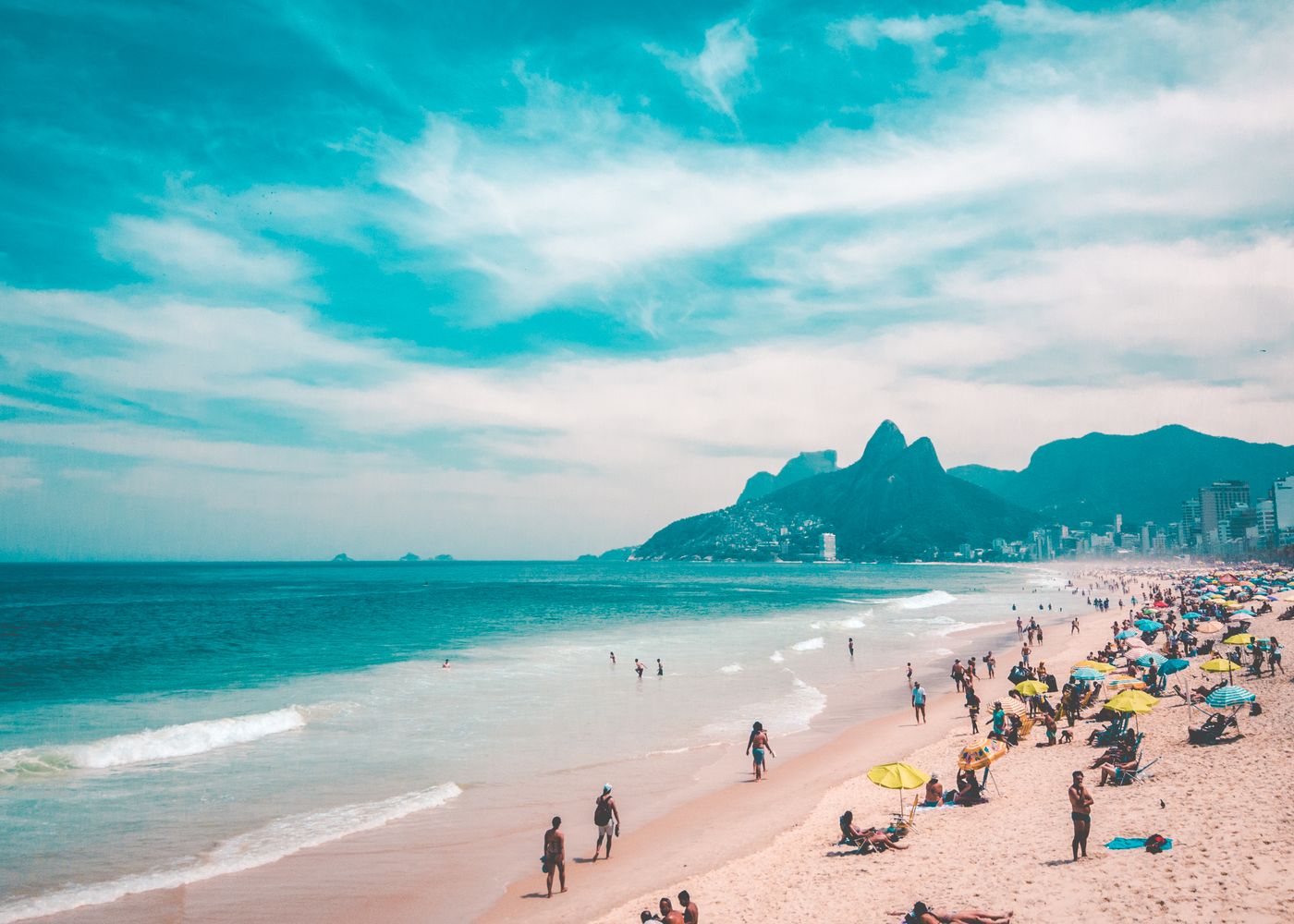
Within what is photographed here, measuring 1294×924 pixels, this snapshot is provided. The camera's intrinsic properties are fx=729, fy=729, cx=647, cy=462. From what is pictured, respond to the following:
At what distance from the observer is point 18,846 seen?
14086 millimetres

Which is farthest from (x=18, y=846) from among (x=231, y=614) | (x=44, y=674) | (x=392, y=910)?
(x=231, y=614)

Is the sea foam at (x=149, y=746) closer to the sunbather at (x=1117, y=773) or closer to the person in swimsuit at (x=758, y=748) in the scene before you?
the person in swimsuit at (x=758, y=748)

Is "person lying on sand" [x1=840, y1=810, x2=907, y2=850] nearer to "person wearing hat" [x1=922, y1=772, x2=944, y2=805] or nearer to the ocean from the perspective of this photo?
"person wearing hat" [x1=922, y1=772, x2=944, y2=805]

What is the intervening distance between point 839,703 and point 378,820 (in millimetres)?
18283

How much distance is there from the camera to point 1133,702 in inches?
609

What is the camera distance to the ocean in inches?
583

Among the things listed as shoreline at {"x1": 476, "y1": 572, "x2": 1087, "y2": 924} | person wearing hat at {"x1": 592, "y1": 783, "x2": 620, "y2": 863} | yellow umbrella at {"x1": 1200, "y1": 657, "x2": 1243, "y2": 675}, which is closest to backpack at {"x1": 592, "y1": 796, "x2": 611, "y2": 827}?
person wearing hat at {"x1": 592, "y1": 783, "x2": 620, "y2": 863}

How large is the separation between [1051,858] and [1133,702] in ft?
19.9

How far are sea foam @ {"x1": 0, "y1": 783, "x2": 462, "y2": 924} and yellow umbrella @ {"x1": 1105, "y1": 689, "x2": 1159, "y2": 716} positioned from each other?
582 inches

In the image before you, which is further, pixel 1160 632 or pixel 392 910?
pixel 1160 632

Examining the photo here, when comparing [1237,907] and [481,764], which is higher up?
[1237,907]

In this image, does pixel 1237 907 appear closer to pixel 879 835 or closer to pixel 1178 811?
pixel 1178 811

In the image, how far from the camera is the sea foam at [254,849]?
38.5ft

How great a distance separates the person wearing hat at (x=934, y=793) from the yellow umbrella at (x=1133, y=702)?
4.12 meters
